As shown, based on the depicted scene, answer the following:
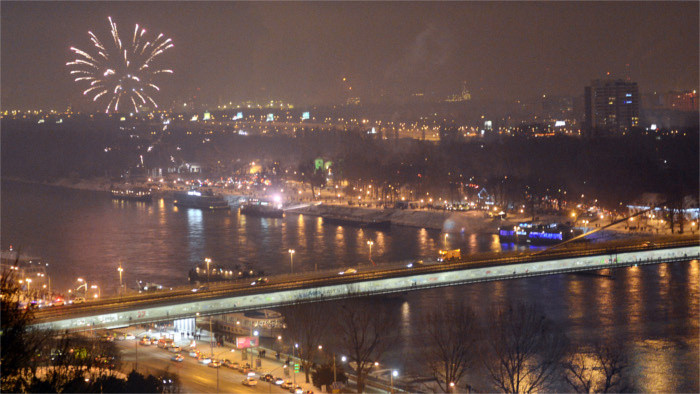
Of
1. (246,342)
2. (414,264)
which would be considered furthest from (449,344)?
(414,264)

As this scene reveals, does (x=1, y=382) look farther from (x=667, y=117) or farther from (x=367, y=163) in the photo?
(x=667, y=117)

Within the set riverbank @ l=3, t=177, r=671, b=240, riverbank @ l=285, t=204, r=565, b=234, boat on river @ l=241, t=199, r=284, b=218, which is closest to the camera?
riverbank @ l=3, t=177, r=671, b=240

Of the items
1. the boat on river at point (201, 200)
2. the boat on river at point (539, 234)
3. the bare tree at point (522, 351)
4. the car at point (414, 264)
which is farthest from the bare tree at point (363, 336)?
the boat on river at point (201, 200)

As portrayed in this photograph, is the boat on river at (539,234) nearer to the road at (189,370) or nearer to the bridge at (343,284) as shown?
the bridge at (343,284)

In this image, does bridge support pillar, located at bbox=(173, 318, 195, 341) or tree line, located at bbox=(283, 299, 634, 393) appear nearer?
tree line, located at bbox=(283, 299, 634, 393)

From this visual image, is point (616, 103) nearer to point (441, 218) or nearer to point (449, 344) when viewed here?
point (441, 218)

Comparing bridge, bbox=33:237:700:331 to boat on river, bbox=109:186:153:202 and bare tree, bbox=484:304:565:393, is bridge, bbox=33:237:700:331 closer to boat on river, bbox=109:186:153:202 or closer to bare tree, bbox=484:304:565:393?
bare tree, bbox=484:304:565:393

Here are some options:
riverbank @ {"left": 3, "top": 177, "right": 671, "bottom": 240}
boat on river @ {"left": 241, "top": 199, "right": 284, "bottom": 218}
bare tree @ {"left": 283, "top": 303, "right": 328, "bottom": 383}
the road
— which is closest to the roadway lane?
bare tree @ {"left": 283, "top": 303, "right": 328, "bottom": 383}

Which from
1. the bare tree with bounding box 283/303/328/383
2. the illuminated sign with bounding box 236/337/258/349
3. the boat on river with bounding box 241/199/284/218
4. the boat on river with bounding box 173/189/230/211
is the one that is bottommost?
the illuminated sign with bounding box 236/337/258/349
